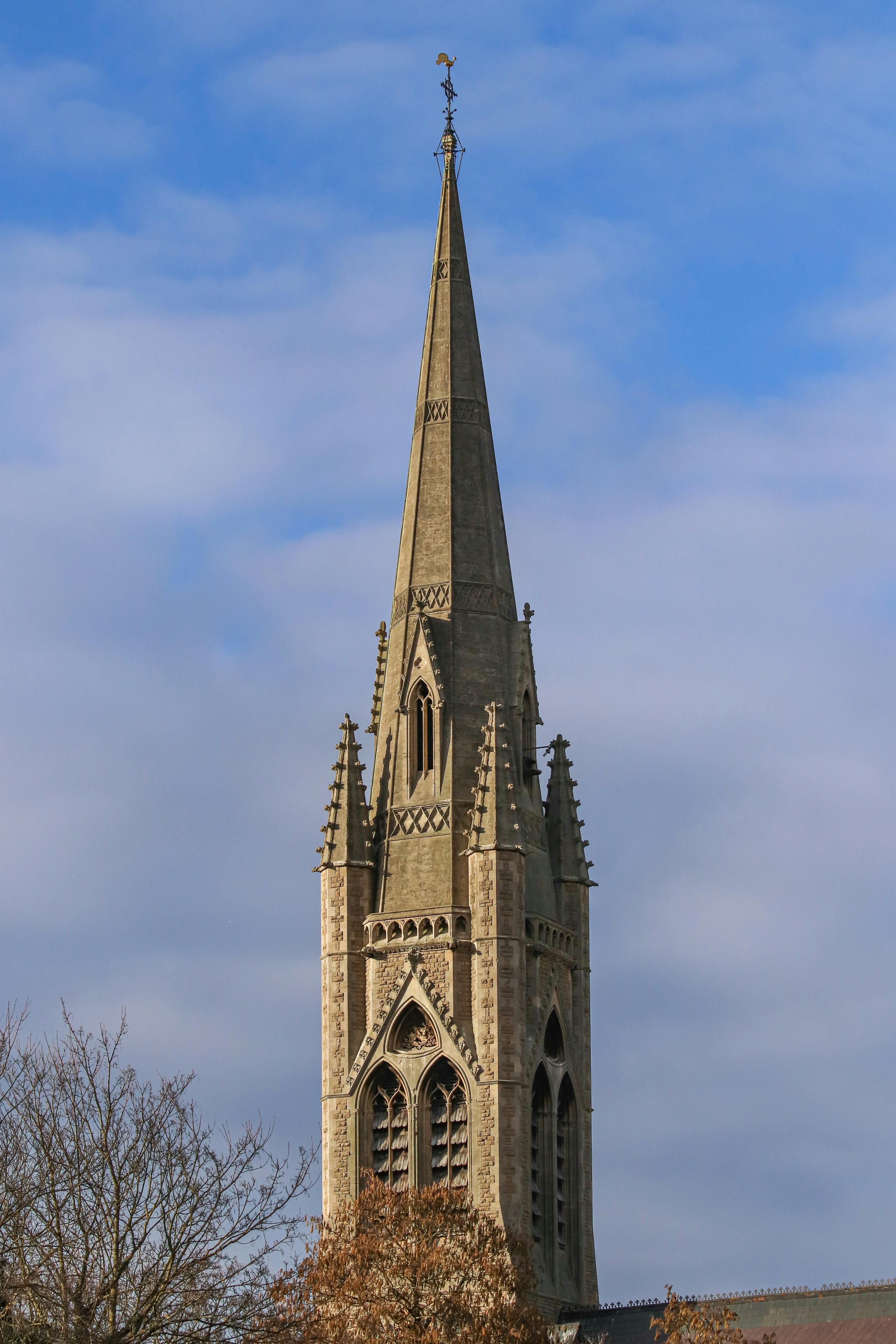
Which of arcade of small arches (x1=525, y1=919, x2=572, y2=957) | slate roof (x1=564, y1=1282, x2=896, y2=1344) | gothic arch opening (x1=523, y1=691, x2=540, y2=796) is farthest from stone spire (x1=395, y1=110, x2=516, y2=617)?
slate roof (x1=564, y1=1282, x2=896, y2=1344)

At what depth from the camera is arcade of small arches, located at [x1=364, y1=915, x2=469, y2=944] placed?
232 ft

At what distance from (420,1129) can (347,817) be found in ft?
27.9

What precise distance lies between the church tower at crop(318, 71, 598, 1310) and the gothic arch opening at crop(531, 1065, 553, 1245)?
7cm

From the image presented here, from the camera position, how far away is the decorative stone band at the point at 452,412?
76938 mm

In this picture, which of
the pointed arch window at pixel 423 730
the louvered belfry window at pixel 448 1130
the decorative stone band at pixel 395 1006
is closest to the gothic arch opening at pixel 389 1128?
the decorative stone band at pixel 395 1006

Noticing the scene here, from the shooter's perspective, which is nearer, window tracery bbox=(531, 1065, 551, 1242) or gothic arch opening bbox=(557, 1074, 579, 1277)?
window tracery bbox=(531, 1065, 551, 1242)

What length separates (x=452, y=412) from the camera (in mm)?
76938

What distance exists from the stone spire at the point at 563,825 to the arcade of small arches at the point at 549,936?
1731mm

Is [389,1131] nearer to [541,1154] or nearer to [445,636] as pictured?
[541,1154]

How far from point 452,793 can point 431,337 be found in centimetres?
1359

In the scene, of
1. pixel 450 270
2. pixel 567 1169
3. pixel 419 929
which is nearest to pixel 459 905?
pixel 419 929

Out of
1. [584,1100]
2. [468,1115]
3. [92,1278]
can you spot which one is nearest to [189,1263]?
[92,1278]

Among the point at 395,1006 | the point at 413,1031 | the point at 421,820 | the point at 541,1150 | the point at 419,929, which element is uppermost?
the point at 421,820

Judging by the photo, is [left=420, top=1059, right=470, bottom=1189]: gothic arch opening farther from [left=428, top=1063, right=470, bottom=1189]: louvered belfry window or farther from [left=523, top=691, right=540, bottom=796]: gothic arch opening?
[left=523, top=691, right=540, bottom=796]: gothic arch opening
